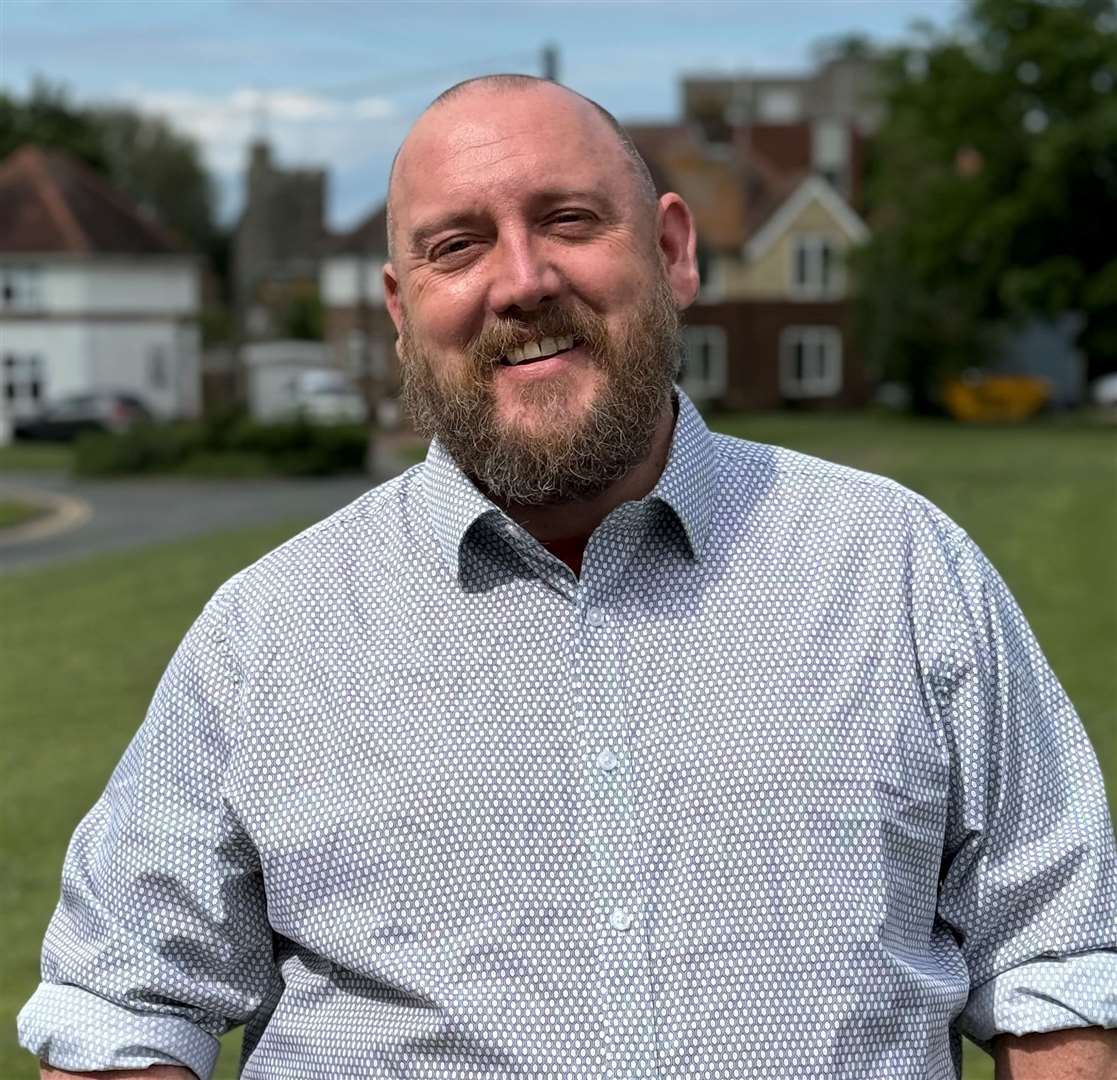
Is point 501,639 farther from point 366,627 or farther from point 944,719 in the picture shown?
point 944,719

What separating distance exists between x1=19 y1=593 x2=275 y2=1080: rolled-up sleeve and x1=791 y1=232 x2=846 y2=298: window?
6551 cm

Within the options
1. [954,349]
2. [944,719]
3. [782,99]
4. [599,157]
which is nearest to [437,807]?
[944,719]

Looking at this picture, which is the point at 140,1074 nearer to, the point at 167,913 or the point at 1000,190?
the point at 167,913

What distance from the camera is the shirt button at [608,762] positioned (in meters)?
2.54

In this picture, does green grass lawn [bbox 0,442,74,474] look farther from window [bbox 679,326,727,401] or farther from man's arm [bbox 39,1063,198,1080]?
man's arm [bbox 39,1063,198,1080]

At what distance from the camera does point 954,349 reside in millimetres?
60562

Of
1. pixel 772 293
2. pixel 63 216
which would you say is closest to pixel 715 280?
pixel 772 293

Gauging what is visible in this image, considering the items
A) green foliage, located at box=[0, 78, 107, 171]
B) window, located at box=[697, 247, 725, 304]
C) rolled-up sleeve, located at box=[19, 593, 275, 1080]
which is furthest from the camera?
green foliage, located at box=[0, 78, 107, 171]

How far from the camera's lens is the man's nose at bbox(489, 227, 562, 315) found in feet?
8.76

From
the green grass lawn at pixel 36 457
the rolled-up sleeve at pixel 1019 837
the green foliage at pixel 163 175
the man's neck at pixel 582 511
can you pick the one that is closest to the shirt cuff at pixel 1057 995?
the rolled-up sleeve at pixel 1019 837

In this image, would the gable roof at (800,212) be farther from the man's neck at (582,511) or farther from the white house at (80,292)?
the man's neck at (582,511)

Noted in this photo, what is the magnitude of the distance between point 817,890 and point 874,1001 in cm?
15

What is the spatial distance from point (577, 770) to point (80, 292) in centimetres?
6240

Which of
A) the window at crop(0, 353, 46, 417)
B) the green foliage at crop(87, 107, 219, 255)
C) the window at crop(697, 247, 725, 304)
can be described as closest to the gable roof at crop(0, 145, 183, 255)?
the window at crop(0, 353, 46, 417)
